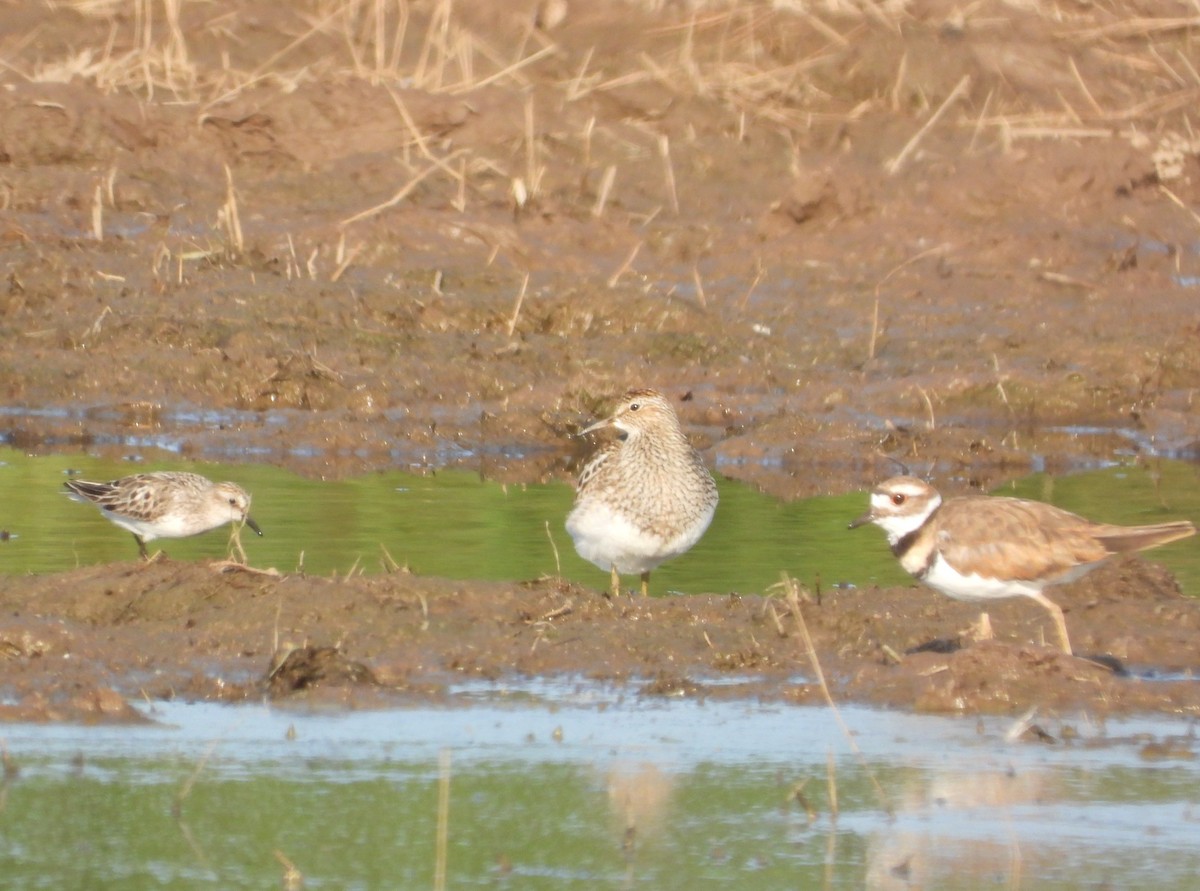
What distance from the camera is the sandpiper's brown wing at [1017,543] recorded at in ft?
25.3

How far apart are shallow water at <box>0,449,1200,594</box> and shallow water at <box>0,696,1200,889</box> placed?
2.20 metres

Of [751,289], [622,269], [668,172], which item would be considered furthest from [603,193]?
[751,289]

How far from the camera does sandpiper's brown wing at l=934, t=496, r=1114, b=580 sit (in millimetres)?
7727

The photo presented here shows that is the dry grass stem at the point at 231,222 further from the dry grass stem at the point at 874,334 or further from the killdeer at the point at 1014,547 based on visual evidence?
the killdeer at the point at 1014,547

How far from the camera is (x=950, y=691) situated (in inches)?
281

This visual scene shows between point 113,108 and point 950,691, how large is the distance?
11.3 meters

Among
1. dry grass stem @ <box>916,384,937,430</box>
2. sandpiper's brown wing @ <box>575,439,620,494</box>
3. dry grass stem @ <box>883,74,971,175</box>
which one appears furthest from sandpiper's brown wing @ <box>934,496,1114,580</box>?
dry grass stem @ <box>883,74,971,175</box>

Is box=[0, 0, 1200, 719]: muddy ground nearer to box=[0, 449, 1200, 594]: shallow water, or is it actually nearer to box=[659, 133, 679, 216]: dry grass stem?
box=[659, 133, 679, 216]: dry grass stem

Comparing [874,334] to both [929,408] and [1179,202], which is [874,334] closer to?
[929,408]

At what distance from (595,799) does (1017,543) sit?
2302mm

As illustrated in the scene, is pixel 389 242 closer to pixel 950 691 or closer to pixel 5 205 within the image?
pixel 5 205

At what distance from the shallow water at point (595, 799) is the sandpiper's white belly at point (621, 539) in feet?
6.81

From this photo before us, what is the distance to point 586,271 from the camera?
15.6m

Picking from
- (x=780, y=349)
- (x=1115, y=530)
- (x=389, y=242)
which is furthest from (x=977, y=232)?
(x=1115, y=530)
